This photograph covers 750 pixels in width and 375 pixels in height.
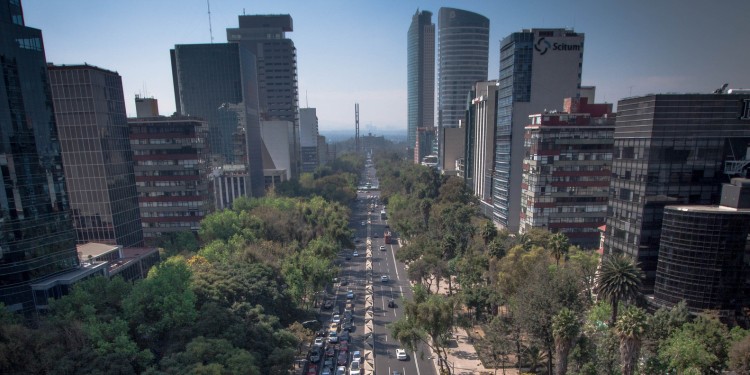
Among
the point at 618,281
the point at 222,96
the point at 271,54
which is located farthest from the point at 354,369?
the point at 271,54

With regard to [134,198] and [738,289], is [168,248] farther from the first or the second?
[738,289]

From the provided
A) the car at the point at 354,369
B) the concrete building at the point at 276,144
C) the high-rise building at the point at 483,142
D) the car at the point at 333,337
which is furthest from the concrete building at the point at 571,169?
the concrete building at the point at 276,144

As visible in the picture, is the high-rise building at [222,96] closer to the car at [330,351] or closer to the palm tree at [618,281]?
the car at [330,351]

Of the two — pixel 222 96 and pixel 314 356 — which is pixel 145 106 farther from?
pixel 314 356

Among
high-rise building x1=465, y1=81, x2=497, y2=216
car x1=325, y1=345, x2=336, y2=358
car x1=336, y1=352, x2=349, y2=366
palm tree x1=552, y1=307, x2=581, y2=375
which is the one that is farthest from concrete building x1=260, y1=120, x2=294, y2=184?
palm tree x1=552, y1=307, x2=581, y2=375

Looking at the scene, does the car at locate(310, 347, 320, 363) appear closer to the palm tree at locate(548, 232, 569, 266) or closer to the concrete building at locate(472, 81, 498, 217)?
the palm tree at locate(548, 232, 569, 266)

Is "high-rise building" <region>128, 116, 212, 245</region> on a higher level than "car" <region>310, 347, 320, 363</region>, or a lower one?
higher

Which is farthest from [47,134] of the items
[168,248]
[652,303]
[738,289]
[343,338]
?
[738,289]
